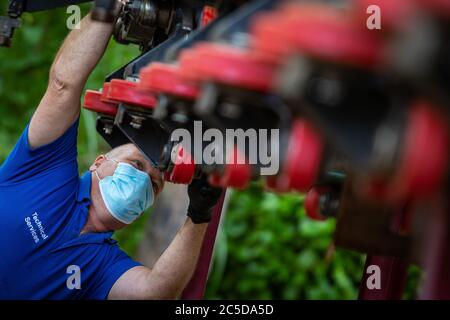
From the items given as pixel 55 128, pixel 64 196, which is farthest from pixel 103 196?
pixel 55 128

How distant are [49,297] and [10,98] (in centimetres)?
374

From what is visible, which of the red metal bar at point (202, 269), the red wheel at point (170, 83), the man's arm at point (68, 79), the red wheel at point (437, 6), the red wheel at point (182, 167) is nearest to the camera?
the red wheel at point (437, 6)

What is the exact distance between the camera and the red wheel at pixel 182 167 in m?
2.24

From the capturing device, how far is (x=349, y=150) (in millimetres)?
1225

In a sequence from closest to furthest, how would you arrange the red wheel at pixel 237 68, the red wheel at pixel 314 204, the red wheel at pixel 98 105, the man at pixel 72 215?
1. the red wheel at pixel 237 68
2. the red wheel at pixel 314 204
3. the red wheel at pixel 98 105
4. the man at pixel 72 215

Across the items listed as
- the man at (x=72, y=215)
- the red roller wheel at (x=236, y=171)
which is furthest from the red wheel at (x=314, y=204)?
the man at (x=72, y=215)

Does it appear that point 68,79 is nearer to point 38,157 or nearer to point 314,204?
point 38,157

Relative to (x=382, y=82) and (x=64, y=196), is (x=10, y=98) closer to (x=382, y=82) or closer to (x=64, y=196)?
(x=64, y=196)

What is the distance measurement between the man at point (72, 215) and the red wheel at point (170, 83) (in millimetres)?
1109

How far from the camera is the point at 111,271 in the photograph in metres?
3.14

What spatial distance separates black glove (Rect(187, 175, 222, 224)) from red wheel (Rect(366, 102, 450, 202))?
1.54 metres

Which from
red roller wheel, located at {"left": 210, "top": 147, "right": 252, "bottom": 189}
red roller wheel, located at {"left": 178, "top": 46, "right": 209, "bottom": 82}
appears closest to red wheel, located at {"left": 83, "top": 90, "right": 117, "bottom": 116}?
red roller wheel, located at {"left": 210, "top": 147, "right": 252, "bottom": 189}

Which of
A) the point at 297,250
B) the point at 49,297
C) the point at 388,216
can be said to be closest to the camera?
the point at 388,216

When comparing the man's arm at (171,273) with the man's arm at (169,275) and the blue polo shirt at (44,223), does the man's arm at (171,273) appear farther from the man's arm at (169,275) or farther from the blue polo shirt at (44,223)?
the blue polo shirt at (44,223)
